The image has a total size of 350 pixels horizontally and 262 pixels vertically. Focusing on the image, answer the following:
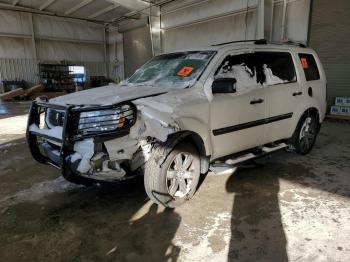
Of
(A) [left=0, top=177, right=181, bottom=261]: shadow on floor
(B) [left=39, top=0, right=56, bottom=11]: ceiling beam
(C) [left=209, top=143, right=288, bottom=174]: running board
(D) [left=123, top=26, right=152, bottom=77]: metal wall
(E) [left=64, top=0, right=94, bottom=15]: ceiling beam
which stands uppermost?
(B) [left=39, top=0, right=56, bottom=11]: ceiling beam

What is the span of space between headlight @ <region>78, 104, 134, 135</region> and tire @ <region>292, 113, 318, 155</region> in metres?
2.87

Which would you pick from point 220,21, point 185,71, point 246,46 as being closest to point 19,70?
point 220,21

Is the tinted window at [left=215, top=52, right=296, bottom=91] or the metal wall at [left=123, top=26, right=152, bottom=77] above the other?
the metal wall at [left=123, top=26, right=152, bottom=77]

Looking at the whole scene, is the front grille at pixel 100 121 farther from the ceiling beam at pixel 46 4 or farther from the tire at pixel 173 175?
the ceiling beam at pixel 46 4

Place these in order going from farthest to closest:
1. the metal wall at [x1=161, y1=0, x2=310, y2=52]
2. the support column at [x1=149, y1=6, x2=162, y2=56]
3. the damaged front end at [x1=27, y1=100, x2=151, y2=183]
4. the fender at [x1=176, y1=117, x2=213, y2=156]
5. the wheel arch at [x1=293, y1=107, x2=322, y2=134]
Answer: the support column at [x1=149, y1=6, x2=162, y2=56], the metal wall at [x1=161, y1=0, x2=310, y2=52], the wheel arch at [x1=293, y1=107, x2=322, y2=134], the fender at [x1=176, y1=117, x2=213, y2=156], the damaged front end at [x1=27, y1=100, x2=151, y2=183]

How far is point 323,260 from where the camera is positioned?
82.4 inches

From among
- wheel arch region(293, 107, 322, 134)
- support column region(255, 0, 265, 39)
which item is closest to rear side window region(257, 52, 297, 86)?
wheel arch region(293, 107, 322, 134)

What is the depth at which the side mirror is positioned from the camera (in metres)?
2.97

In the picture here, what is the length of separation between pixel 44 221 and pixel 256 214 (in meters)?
2.05

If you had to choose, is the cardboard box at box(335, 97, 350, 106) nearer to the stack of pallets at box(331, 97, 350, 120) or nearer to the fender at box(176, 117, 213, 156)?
the stack of pallets at box(331, 97, 350, 120)

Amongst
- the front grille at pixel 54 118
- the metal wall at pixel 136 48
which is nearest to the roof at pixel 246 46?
the front grille at pixel 54 118

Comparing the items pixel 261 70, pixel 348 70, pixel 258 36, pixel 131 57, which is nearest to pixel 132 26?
pixel 131 57

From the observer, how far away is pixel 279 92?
150 inches

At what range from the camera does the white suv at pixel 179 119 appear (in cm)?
256
